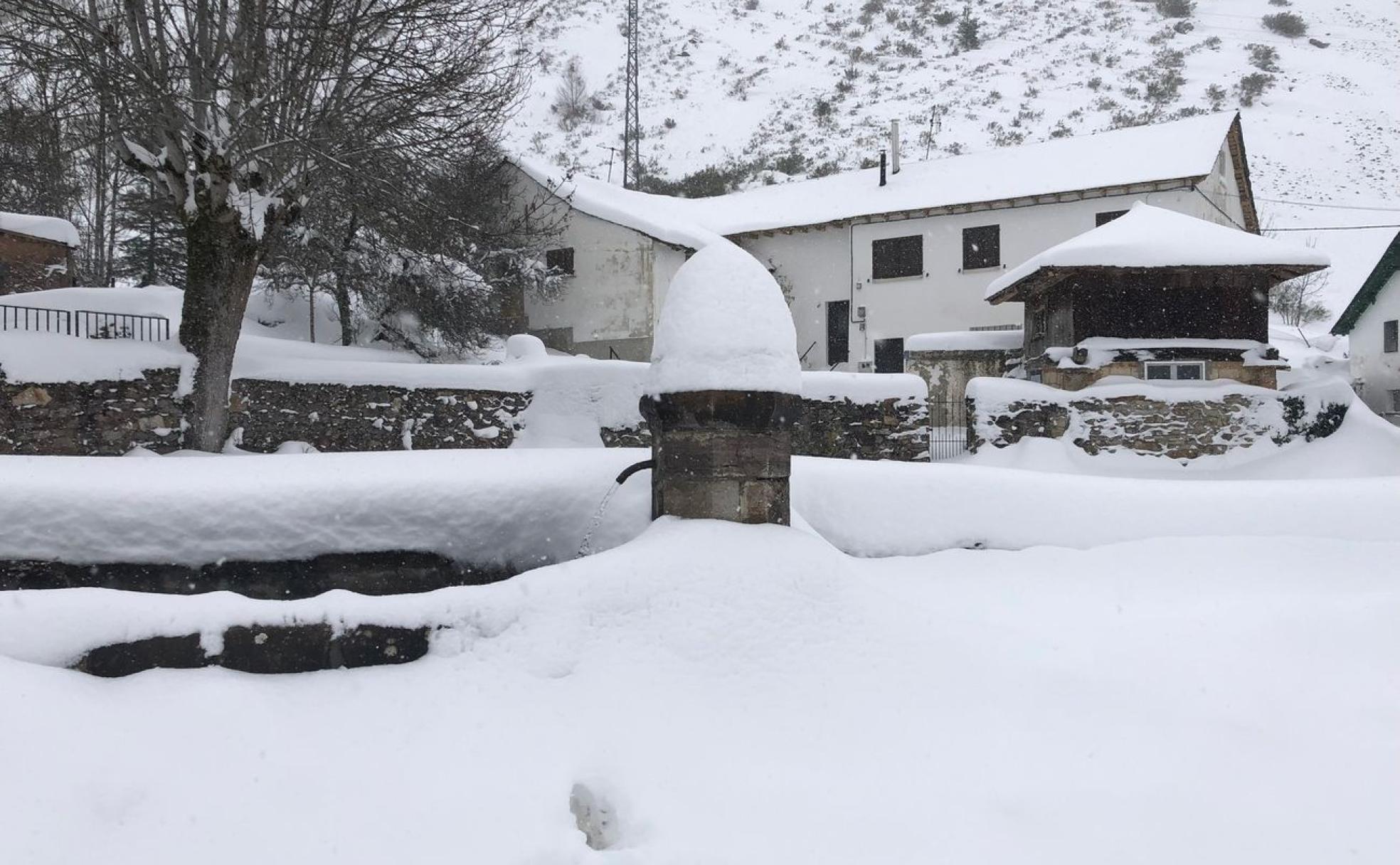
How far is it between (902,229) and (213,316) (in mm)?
18628

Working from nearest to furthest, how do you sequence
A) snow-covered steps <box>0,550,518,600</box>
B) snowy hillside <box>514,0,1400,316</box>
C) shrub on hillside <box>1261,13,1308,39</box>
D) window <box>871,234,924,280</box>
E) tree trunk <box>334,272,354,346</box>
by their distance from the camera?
snow-covered steps <box>0,550,518,600</box> < tree trunk <box>334,272,354,346</box> < window <box>871,234,924,280</box> < snowy hillside <box>514,0,1400,316</box> < shrub on hillside <box>1261,13,1308,39</box>

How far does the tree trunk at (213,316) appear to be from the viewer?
953cm

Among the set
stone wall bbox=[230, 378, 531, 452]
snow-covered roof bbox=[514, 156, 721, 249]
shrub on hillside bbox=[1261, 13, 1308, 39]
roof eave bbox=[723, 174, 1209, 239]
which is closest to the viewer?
stone wall bbox=[230, 378, 531, 452]

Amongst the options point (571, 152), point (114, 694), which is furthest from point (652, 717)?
point (571, 152)

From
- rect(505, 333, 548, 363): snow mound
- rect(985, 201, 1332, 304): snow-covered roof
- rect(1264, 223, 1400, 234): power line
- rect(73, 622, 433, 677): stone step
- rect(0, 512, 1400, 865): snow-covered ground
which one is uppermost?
rect(1264, 223, 1400, 234): power line

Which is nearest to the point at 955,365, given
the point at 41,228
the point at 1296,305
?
the point at 41,228

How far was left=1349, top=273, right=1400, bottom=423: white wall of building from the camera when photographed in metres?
Answer: 20.2

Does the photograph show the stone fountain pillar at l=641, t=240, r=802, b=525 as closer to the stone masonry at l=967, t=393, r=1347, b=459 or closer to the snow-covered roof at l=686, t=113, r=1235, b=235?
the stone masonry at l=967, t=393, r=1347, b=459

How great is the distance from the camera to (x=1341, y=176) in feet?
138

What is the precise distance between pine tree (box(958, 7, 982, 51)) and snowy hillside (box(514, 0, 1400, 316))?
1.76 ft

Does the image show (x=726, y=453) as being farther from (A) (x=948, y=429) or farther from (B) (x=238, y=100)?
(A) (x=948, y=429)

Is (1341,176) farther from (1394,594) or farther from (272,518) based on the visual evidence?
(272,518)

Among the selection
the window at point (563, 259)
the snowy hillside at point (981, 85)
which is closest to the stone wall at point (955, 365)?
the window at point (563, 259)

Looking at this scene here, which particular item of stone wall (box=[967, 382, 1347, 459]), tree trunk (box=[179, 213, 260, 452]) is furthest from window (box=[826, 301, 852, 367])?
tree trunk (box=[179, 213, 260, 452])
